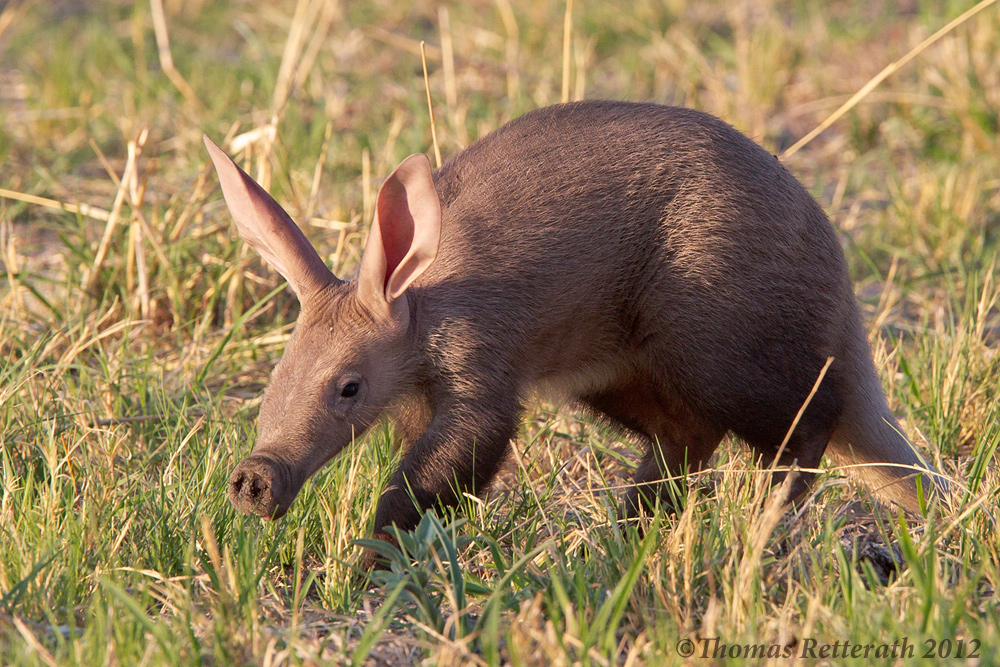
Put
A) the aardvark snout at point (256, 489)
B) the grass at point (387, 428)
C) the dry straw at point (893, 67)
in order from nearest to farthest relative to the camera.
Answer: the grass at point (387, 428) < the aardvark snout at point (256, 489) < the dry straw at point (893, 67)

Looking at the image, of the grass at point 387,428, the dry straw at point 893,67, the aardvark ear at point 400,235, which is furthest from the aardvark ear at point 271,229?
the dry straw at point 893,67

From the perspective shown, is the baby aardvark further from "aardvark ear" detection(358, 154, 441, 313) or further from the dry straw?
the dry straw

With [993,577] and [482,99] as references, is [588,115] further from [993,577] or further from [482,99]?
[482,99]

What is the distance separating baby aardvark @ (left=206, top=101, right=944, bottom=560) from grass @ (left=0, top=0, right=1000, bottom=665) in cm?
19

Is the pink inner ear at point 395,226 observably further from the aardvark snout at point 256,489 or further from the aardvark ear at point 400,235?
the aardvark snout at point 256,489

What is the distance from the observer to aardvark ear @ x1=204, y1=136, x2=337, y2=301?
10.3 ft

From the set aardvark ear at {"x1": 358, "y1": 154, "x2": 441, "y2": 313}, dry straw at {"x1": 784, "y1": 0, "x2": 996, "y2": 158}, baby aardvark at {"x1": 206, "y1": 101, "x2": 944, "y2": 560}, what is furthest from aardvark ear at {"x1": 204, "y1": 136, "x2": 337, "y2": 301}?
dry straw at {"x1": 784, "y1": 0, "x2": 996, "y2": 158}

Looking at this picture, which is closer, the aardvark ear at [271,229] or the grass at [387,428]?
the grass at [387,428]

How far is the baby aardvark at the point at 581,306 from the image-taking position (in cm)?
314

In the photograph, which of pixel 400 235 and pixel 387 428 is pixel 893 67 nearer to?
pixel 400 235

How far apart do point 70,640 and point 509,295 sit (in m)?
1.42

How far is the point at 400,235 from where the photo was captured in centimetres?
315

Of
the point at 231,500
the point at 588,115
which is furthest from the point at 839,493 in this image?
the point at 231,500

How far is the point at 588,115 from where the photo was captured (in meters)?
3.50
